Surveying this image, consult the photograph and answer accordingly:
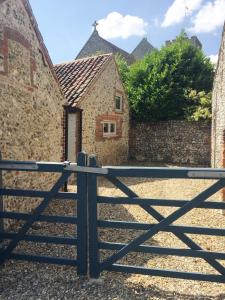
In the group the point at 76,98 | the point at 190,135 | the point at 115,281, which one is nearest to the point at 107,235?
the point at 115,281

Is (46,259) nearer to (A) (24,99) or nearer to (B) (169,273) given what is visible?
(B) (169,273)

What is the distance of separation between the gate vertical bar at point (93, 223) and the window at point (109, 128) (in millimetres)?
12233

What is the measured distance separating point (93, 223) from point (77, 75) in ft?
39.3

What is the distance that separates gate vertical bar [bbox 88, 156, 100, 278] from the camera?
429 centimetres

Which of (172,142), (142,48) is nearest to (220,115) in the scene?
(172,142)

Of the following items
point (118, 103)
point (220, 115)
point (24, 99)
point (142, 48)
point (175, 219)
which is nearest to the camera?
point (175, 219)

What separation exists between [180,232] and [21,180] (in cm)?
472

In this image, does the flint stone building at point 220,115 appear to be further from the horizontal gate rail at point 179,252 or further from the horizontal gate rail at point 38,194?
the horizontal gate rail at point 38,194

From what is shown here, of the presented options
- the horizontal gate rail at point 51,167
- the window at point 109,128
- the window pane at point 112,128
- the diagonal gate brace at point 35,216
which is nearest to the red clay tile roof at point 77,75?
the window at point 109,128

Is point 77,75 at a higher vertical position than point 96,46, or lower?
lower

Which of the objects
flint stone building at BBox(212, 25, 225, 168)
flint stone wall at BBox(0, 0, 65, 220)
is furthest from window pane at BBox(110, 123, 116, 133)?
flint stone wall at BBox(0, 0, 65, 220)

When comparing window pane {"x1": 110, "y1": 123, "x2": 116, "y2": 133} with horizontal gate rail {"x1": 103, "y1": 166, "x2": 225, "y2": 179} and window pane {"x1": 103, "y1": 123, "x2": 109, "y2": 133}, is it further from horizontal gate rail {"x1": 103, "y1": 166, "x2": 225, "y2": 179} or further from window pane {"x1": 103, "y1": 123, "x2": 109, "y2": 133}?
horizontal gate rail {"x1": 103, "y1": 166, "x2": 225, "y2": 179}

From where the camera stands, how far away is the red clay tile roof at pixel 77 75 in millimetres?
13711

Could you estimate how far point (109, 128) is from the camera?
17266 millimetres
